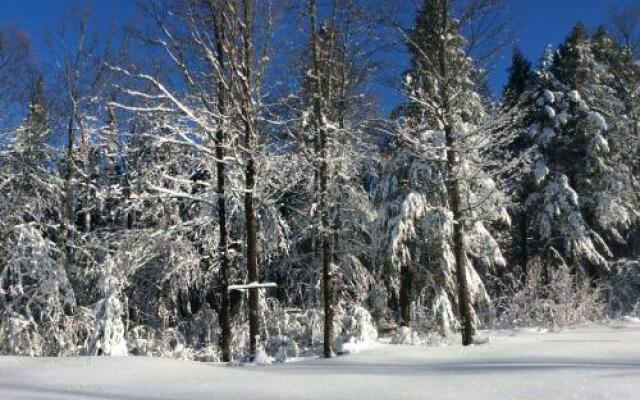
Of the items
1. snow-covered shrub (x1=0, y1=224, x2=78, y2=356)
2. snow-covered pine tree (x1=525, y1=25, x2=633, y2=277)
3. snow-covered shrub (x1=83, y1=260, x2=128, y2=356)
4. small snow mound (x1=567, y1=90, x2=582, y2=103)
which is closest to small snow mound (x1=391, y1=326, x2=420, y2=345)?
snow-covered shrub (x1=83, y1=260, x2=128, y2=356)

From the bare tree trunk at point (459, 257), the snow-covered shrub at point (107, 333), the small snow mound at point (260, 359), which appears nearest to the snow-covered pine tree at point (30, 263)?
the snow-covered shrub at point (107, 333)

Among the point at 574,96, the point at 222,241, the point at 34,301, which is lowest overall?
the point at 34,301

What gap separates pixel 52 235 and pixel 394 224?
11356 millimetres

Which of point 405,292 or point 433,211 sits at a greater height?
point 433,211

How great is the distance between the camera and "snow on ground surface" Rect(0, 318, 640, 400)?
545 cm

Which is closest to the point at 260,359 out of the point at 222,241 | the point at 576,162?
the point at 222,241

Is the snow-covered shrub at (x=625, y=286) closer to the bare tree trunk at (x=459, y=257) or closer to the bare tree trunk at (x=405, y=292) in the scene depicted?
the bare tree trunk at (x=405, y=292)

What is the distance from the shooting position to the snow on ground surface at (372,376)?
17.9ft

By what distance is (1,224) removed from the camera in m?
15.0

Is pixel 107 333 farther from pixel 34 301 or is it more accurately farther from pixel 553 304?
pixel 553 304

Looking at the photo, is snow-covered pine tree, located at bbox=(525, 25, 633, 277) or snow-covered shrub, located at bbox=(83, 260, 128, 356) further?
snow-covered pine tree, located at bbox=(525, 25, 633, 277)

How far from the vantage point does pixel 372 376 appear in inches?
260

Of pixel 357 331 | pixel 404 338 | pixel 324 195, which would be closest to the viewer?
pixel 324 195

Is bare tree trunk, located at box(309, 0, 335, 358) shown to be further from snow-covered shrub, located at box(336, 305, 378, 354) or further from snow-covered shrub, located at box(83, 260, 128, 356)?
snow-covered shrub, located at box(83, 260, 128, 356)
